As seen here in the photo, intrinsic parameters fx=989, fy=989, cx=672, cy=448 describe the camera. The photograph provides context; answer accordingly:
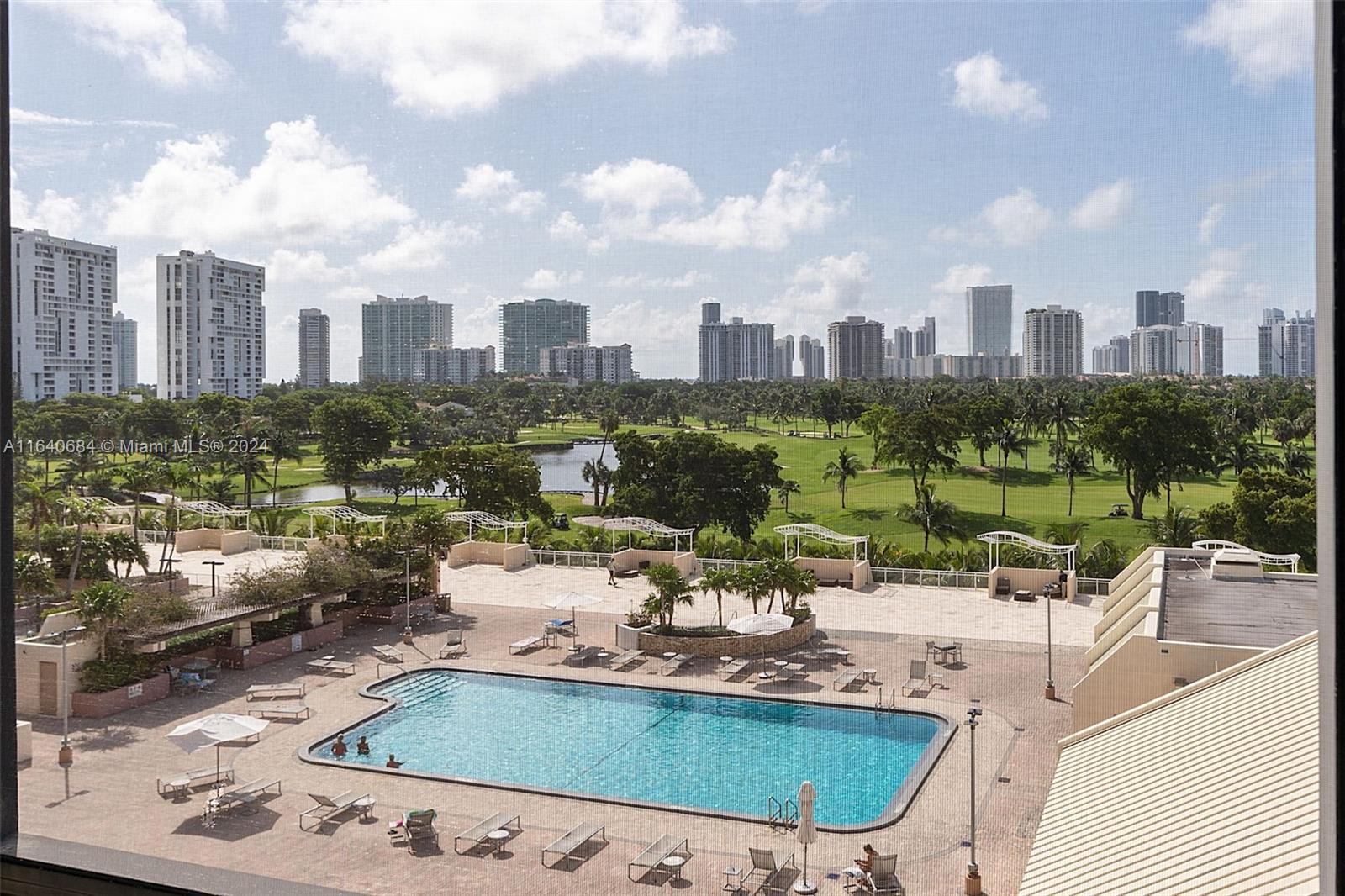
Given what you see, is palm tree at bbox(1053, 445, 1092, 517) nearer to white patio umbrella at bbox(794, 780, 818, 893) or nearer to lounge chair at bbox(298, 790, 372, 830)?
white patio umbrella at bbox(794, 780, 818, 893)

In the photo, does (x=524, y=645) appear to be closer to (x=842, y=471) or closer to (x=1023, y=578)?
(x=1023, y=578)

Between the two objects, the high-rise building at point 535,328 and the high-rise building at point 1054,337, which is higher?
the high-rise building at point 535,328

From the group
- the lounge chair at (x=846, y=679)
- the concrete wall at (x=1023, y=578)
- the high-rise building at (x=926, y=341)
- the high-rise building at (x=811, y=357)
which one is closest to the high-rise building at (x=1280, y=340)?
the lounge chair at (x=846, y=679)

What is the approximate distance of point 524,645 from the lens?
9.98 meters

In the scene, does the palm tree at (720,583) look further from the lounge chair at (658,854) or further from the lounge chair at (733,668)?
the lounge chair at (658,854)

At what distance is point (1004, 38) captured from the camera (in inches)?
110

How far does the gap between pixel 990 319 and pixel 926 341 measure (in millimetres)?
3718

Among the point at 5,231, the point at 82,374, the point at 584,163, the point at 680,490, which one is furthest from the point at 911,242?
the point at 680,490

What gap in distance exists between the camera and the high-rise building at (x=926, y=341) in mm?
13602

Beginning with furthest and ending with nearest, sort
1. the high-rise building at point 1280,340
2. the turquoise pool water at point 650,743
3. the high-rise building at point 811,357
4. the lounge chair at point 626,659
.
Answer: the high-rise building at point 811,357
the lounge chair at point 626,659
the turquoise pool water at point 650,743
the high-rise building at point 1280,340

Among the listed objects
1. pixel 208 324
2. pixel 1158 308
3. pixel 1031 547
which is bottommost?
pixel 1031 547

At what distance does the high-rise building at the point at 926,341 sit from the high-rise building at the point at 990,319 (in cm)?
274

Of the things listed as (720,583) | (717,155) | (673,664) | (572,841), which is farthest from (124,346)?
(720,583)

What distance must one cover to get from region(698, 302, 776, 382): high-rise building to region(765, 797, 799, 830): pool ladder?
11110 millimetres
